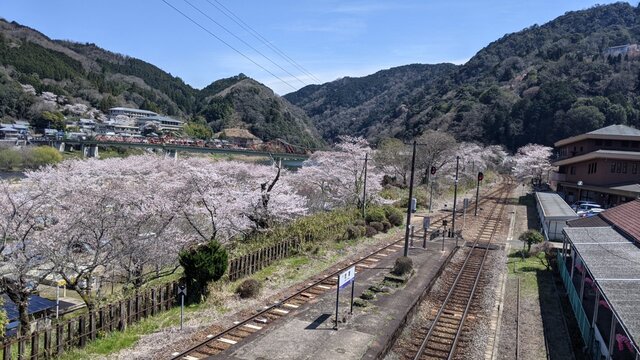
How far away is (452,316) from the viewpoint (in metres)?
15.6

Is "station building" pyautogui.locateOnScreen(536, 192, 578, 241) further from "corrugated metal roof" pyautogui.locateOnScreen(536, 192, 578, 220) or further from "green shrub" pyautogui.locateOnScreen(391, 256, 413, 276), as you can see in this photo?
"green shrub" pyautogui.locateOnScreen(391, 256, 413, 276)

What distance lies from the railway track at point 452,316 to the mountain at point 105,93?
10003 centimetres

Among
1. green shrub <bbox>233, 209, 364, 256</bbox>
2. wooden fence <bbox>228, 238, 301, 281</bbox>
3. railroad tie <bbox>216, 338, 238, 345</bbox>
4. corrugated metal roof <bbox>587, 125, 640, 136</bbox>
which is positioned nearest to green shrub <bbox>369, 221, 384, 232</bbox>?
green shrub <bbox>233, 209, 364, 256</bbox>

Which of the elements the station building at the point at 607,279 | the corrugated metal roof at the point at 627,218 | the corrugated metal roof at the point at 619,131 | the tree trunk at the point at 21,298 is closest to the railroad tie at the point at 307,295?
the tree trunk at the point at 21,298

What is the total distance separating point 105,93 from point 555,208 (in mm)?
132860

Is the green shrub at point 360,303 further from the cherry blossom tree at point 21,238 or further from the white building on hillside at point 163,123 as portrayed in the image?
the white building on hillside at point 163,123

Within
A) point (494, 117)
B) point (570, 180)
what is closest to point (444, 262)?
point (570, 180)

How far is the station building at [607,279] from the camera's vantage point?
10094 mm

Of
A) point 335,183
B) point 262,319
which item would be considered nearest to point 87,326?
point 262,319

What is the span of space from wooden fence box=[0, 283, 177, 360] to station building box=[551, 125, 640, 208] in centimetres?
3616

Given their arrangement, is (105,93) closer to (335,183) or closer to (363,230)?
(335,183)

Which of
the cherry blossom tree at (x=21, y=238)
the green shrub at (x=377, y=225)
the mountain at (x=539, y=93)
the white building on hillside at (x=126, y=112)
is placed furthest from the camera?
the white building on hillside at (x=126, y=112)

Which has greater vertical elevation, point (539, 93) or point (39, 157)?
point (539, 93)

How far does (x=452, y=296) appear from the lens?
58.7ft
